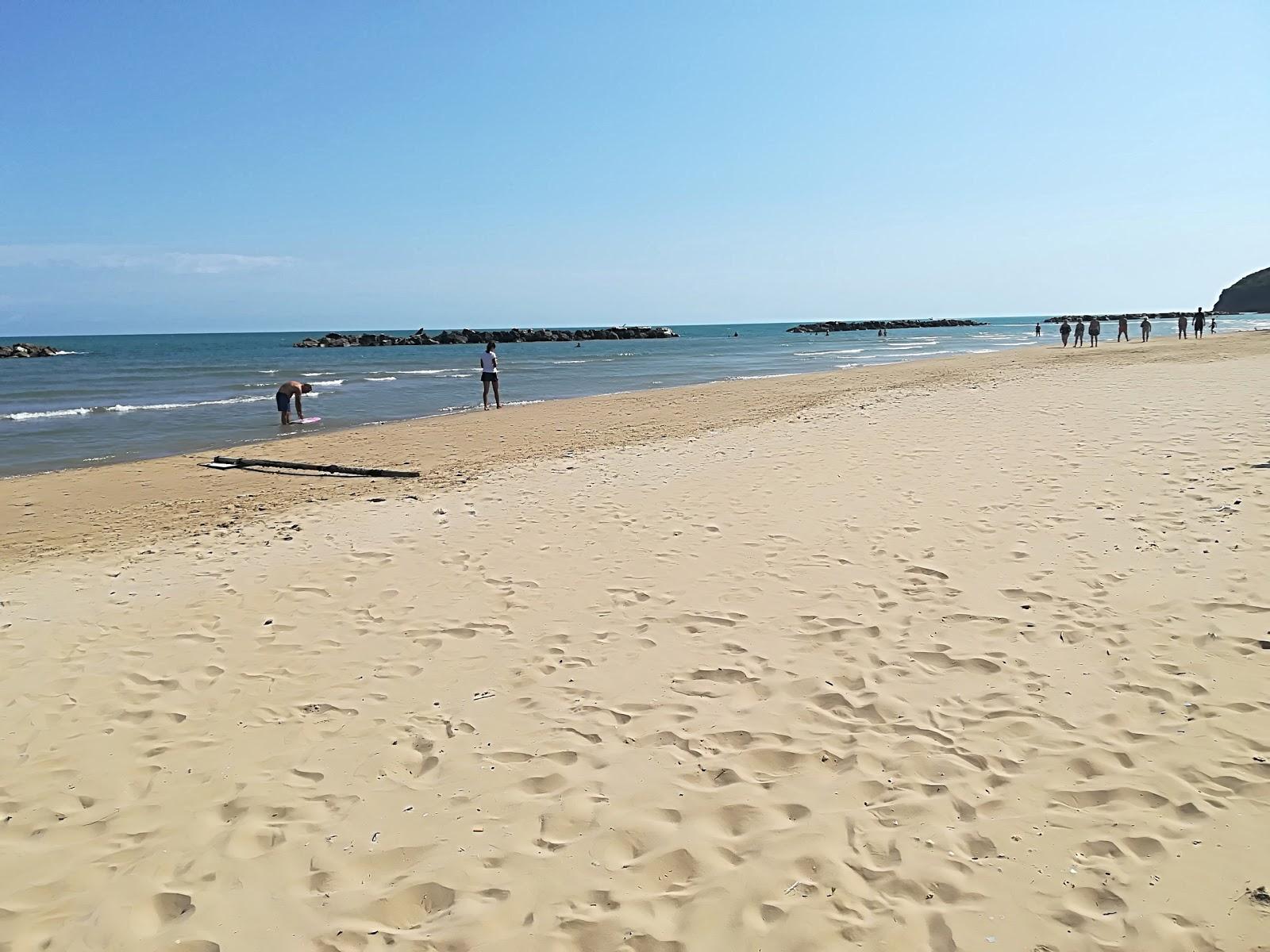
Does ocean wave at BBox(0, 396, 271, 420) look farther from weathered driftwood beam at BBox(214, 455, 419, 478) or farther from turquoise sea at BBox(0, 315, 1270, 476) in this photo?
weathered driftwood beam at BBox(214, 455, 419, 478)

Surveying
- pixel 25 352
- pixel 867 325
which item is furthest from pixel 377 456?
pixel 867 325

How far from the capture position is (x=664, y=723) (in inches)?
148

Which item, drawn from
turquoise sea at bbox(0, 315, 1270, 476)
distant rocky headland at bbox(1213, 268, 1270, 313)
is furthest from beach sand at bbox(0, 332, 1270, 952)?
distant rocky headland at bbox(1213, 268, 1270, 313)

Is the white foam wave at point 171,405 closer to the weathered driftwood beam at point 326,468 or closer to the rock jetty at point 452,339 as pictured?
the weathered driftwood beam at point 326,468

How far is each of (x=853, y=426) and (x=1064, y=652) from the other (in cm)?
854

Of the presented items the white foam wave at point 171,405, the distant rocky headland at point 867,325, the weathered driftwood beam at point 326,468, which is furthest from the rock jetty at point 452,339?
the weathered driftwood beam at point 326,468

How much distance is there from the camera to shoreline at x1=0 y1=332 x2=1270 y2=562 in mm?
8797

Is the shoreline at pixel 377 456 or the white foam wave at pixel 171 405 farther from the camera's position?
the white foam wave at pixel 171 405

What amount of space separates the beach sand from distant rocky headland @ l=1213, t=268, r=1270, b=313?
394 feet

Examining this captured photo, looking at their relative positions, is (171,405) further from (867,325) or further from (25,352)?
(867,325)

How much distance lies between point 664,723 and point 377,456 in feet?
33.9

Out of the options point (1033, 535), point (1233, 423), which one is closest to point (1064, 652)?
point (1033, 535)

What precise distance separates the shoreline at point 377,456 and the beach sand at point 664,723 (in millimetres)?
599

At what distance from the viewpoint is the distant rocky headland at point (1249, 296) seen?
334 ft
